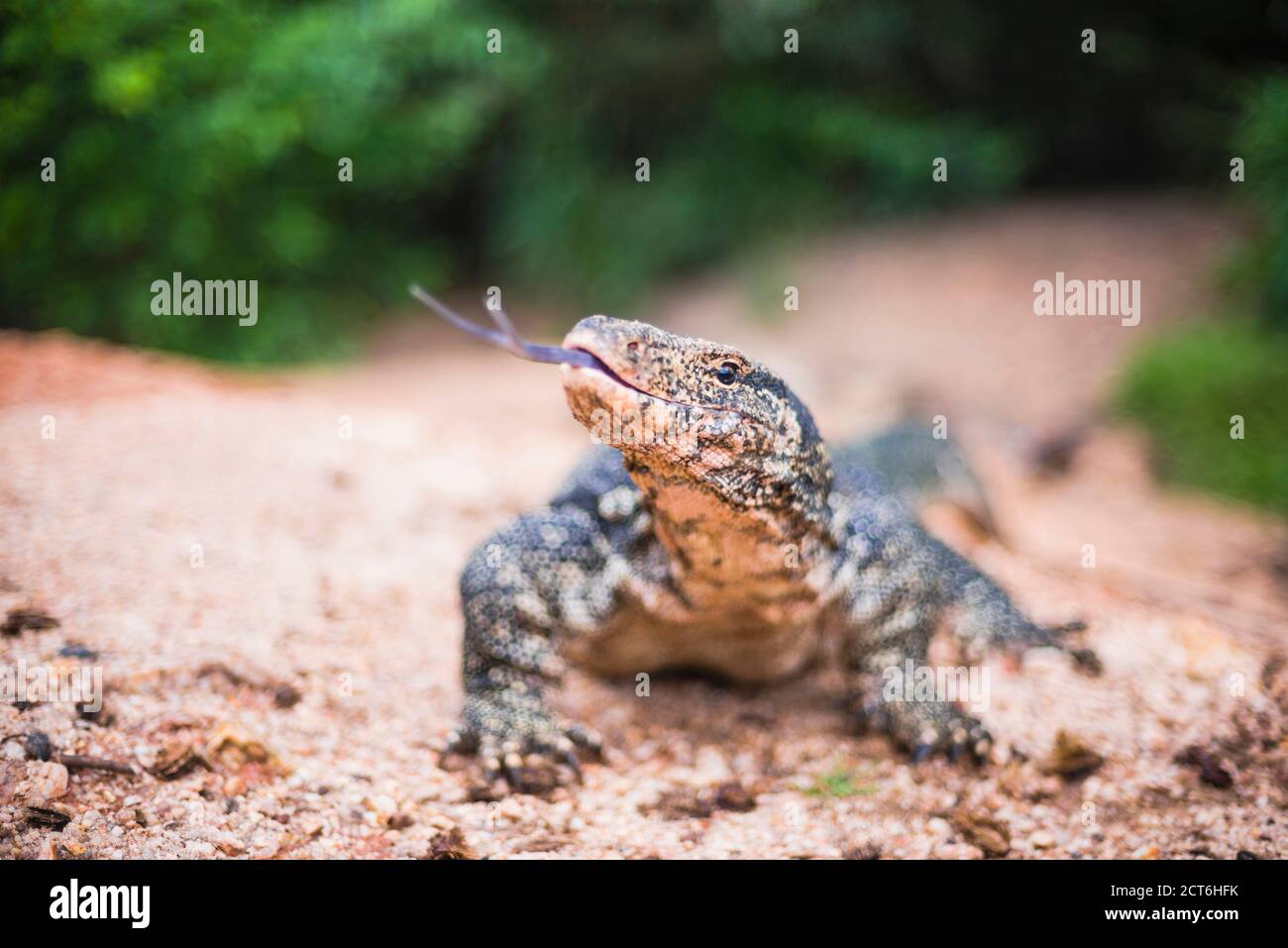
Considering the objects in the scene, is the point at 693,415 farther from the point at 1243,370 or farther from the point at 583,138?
the point at 583,138

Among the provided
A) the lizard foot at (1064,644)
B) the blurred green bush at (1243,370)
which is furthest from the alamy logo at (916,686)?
the blurred green bush at (1243,370)

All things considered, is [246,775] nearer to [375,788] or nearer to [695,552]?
[375,788]

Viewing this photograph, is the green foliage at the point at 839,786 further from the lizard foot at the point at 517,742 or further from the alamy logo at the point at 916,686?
the lizard foot at the point at 517,742

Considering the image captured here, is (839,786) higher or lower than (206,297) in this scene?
lower

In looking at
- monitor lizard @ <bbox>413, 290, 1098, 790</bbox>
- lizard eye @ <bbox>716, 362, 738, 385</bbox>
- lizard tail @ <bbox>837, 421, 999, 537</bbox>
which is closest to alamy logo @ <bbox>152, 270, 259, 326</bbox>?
lizard tail @ <bbox>837, 421, 999, 537</bbox>

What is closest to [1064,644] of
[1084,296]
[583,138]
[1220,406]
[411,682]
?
[411,682]

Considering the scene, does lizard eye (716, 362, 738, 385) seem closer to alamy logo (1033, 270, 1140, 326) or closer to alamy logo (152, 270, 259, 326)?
alamy logo (152, 270, 259, 326)

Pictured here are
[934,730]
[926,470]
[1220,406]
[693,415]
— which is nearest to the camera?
[693,415]

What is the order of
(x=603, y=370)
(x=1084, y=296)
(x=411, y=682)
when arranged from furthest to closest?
1. (x=1084, y=296)
2. (x=411, y=682)
3. (x=603, y=370)

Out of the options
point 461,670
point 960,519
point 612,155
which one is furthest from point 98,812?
point 612,155
